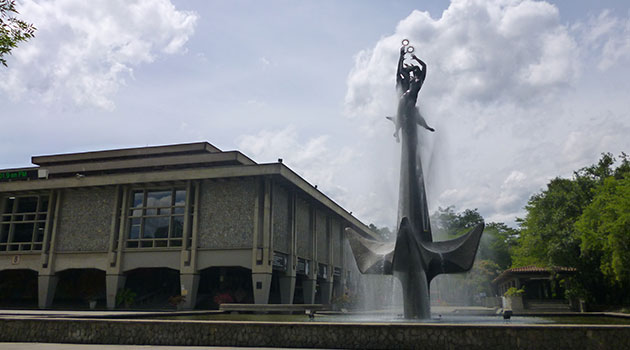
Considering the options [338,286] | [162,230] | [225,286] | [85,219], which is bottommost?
[225,286]

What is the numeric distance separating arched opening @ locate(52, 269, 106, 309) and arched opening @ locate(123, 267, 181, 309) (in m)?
1.87

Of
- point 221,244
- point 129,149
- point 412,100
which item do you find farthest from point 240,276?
point 412,100

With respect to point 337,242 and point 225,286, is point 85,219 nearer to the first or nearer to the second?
point 225,286

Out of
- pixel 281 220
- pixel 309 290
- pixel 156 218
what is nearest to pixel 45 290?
pixel 156 218

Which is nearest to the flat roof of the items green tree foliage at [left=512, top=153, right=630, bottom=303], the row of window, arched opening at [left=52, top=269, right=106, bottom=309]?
the row of window

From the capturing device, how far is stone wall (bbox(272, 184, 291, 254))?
2819 cm

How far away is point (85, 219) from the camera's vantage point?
30.7 metres

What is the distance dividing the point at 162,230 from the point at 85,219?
540 centimetres

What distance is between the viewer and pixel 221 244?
2759 cm

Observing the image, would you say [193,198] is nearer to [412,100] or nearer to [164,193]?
[164,193]

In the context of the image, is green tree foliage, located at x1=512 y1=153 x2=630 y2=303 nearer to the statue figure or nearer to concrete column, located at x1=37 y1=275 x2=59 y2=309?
the statue figure

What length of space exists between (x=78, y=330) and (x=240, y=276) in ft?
70.4

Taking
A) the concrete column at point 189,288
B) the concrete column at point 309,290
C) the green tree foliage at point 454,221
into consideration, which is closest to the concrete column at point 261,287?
the concrete column at point 189,288

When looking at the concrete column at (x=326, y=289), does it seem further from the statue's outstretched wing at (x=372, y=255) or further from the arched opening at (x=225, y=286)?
the statue's outstretched wing at (x=372, y=255)
